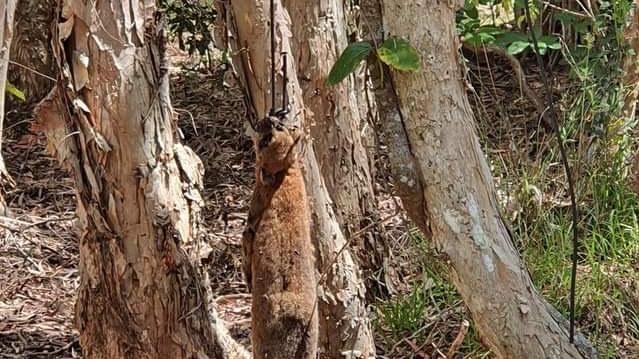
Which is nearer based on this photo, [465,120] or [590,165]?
[465,120]

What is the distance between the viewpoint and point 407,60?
6.53 feet

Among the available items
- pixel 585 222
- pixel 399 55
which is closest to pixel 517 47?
pixel 585 222

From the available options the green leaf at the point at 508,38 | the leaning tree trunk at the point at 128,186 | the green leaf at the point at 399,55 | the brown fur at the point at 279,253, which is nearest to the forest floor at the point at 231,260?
the leaning tree trunk at the point at 128,186

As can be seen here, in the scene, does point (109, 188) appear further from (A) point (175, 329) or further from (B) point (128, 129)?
(A) point (175, 329)

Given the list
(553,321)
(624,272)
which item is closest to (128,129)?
(553,321)

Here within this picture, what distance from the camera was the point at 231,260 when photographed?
377 centimetres

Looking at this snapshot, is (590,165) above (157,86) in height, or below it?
below

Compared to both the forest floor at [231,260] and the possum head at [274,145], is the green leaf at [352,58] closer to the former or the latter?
the forest floor at [231,260]

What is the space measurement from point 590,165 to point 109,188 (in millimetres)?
1886

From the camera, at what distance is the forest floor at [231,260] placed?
10.3 ft

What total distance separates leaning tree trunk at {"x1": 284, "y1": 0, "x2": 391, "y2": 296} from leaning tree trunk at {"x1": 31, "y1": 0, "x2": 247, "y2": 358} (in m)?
0.56

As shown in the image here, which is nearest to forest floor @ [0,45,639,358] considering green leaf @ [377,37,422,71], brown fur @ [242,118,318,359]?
green leaf @ [377,37,422,71]

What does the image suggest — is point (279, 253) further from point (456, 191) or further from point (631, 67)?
point (631, 67)

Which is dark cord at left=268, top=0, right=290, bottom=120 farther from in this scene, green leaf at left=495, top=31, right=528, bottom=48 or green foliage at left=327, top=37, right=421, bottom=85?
green leaf at left=495, top=31, right=528, bottom=48
